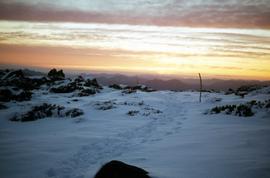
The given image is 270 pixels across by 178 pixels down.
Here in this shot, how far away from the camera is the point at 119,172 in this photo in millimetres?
7223

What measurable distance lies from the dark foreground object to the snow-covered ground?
0.66m

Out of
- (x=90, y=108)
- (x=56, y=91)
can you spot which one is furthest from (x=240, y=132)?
(x=56, y=91)

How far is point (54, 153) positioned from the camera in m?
10.4

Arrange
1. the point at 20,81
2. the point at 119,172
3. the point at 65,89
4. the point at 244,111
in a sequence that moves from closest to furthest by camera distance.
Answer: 1. the point at 119,172
2. the point at 244,111
3. the point at 65,89
4. the point at 20,81

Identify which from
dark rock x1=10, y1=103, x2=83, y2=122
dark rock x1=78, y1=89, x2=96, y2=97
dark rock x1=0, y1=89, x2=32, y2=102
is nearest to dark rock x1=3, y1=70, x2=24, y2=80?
dark rock x1=78, y1=89, x2=96, y2=97

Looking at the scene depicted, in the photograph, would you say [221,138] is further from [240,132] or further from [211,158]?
[211,158]

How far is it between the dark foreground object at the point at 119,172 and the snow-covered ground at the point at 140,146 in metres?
0.66

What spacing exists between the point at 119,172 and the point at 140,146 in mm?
4344

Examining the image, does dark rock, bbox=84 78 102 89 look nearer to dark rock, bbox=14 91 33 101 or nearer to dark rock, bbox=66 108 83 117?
dark rock, bbox=14 91 33 101

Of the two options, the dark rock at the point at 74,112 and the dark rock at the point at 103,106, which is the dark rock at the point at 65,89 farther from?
the dark rock at the point at 74,112

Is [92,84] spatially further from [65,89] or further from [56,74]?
[56,74]

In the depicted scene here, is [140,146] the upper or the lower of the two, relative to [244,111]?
lower

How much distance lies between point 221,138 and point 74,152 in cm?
675

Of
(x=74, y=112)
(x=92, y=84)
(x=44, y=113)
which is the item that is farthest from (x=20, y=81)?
(x=74, y=112)
